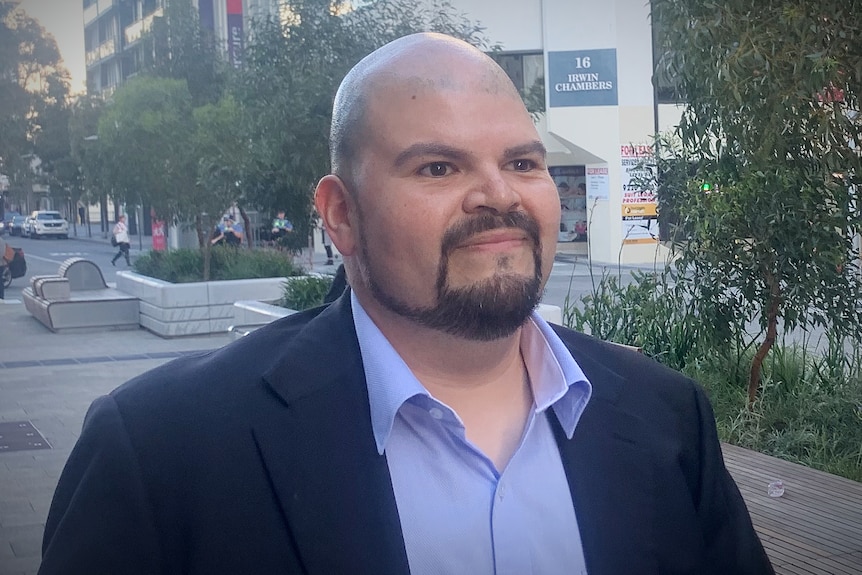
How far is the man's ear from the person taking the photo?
1.79 metres

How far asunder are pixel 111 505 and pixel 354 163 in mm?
646

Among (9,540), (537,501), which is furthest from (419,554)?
(9,540)

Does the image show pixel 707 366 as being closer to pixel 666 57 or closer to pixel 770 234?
pixel 770 234

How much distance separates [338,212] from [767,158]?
4994 millimetres

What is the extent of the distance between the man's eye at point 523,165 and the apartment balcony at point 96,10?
14536 mm

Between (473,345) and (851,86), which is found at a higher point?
(851,86)

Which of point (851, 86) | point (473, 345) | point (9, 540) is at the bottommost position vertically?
point (9, 540)

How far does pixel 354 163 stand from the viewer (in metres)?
1.75

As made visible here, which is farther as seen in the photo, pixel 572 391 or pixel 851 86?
pixel 851 86

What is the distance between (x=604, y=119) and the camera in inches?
373

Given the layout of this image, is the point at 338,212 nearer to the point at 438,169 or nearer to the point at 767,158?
the point at 438,169

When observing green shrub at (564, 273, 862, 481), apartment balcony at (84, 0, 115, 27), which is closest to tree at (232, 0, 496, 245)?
green shrub at (564, 273, 862, 481)

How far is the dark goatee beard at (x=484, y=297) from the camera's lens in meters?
1.64

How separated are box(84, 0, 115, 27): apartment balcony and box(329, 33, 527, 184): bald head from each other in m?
14.4
